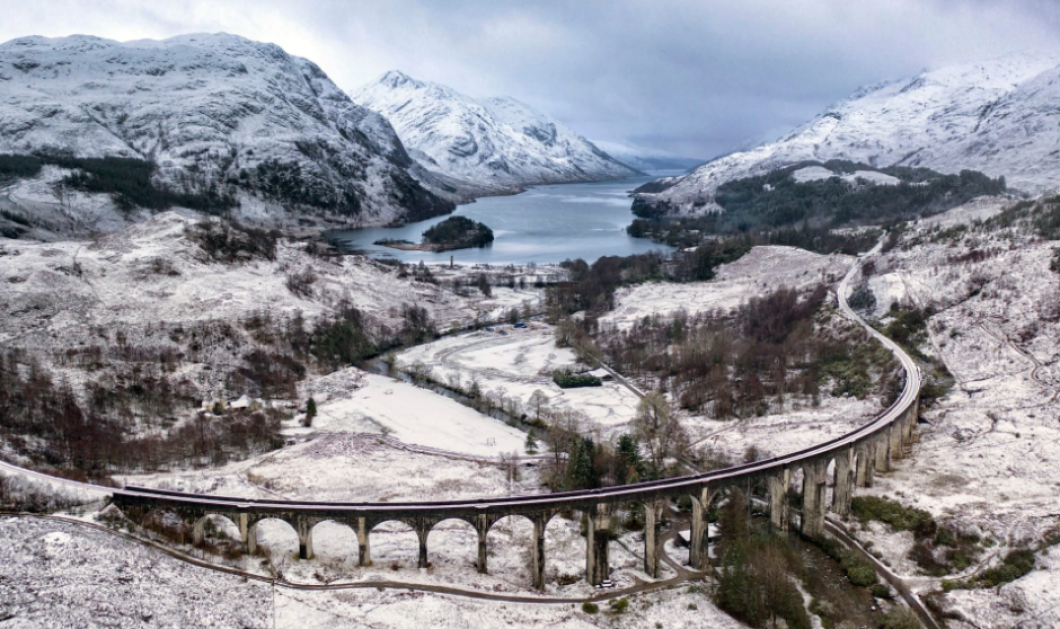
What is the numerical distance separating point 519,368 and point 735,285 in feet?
173

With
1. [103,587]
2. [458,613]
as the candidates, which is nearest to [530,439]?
[458,613]

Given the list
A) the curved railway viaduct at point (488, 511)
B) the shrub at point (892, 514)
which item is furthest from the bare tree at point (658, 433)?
the shrub at point (892, 514)

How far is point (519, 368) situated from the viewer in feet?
301


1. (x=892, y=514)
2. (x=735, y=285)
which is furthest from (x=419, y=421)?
(x=735, y=285)

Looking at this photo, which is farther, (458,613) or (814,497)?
(814,497)

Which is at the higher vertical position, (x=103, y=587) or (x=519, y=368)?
(x=519, y=368)

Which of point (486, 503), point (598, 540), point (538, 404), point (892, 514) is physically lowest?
point (892, 514)

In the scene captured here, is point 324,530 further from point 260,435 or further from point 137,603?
point 260,435

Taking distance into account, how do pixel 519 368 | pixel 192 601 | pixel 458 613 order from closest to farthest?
pixel 192 601 < pixel 458 613 < pixel 519 368

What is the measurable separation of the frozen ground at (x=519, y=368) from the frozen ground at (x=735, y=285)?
15649mm

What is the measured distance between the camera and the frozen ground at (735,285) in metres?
115

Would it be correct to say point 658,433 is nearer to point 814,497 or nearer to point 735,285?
point 814,497

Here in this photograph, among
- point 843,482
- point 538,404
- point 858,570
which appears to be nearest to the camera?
point 858,570

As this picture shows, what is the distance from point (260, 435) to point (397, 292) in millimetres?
62856
